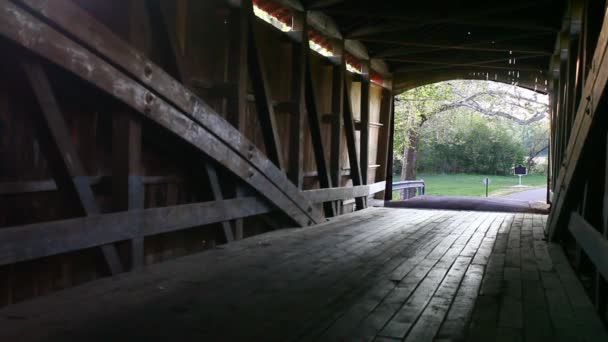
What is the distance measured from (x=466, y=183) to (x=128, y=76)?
29.5 meters

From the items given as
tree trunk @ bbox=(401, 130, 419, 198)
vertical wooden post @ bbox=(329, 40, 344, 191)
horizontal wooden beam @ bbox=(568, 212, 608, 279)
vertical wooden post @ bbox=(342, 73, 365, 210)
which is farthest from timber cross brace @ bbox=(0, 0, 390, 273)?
tree trunk @ bbox=(401, 130, 419, 198)

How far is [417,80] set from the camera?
1234 centimetres

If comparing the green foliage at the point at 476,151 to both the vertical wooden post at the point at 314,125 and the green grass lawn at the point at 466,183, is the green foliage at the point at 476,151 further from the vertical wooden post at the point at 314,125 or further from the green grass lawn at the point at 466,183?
the vertical wooden post at the point at 314,125

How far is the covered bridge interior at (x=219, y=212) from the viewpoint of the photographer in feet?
9.70

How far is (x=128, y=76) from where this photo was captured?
3758 millimetres

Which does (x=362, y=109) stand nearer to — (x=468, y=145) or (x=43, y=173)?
(x=43, y=173)

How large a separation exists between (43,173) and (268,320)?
179cm

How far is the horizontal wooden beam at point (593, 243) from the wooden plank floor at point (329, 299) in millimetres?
248

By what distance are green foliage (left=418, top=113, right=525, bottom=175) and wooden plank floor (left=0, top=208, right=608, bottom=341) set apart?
30064 millimetres

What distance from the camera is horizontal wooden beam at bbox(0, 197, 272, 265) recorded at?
119 inches

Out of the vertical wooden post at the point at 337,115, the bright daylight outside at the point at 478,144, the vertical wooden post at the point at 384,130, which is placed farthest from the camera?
the bright daylight outside at the point at 478,144

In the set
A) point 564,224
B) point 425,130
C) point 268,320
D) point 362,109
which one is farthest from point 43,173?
point 425,130

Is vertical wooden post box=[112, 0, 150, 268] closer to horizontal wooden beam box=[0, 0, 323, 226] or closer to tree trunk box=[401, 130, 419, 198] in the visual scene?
horizontal wooden beam box=[0, 0, 323, 226]

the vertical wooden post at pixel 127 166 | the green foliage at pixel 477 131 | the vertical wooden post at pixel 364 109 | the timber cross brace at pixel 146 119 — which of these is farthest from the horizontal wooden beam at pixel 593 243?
the green foliage at pixel 477 131
